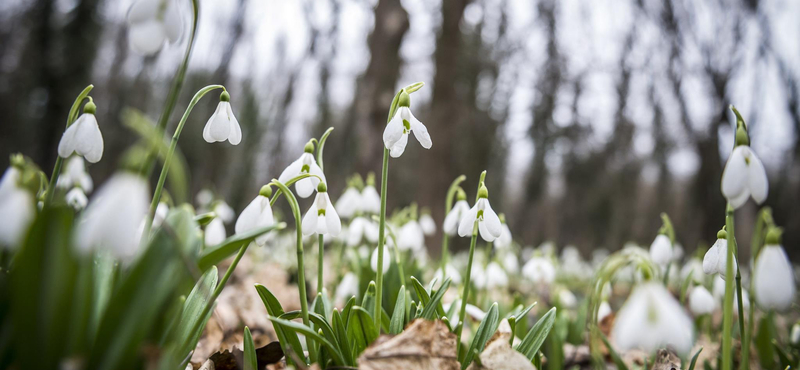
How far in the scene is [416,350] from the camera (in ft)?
3.41

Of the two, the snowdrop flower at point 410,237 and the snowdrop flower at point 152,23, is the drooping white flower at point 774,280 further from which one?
the snowdrop flower at point 410,237

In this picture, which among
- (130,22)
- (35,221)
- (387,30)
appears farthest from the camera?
(387,30)

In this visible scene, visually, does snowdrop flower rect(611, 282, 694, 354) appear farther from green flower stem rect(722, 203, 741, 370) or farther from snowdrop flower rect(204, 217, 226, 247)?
snowdrop flower rect(204, 217, 226, 247)

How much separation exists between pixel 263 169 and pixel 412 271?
11.1 metres

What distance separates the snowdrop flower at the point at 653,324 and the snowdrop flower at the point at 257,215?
29.6 inches

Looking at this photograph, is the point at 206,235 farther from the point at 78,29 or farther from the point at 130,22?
the point at 78,29

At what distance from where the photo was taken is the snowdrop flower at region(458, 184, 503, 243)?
1.22 metres

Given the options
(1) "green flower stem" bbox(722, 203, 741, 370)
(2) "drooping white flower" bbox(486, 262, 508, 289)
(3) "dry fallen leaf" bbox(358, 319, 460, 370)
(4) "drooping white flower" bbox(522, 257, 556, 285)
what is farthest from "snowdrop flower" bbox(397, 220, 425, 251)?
(1) "green flower stem" bbox(722, 203, 741, 370)

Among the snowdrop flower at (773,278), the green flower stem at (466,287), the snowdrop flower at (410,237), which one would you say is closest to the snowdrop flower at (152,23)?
the green flower stem at (466,287)

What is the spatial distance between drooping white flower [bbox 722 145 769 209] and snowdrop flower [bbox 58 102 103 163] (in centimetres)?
136

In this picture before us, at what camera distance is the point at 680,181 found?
15.1m

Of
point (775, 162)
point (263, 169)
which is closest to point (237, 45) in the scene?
point (263, 169)

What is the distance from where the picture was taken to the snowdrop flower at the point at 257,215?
104 centimetres

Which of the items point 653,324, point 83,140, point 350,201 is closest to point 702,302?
point 653,324
